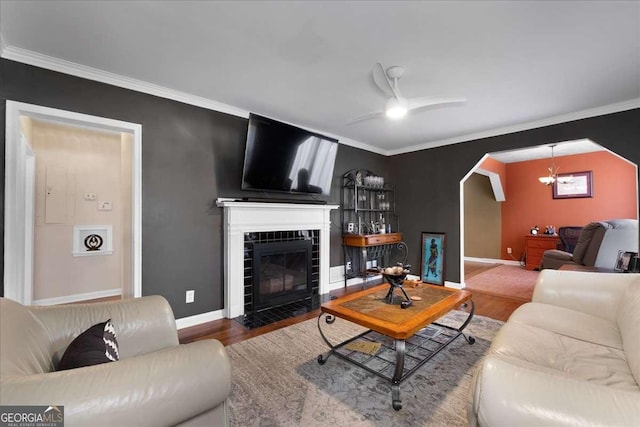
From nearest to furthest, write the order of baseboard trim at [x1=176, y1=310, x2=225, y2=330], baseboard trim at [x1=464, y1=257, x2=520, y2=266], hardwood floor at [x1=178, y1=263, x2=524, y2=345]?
hardwood floor at [x1=178, y1=263, x2=524, y2=345]
baseboard trim at [x1=176, y1=310, x2=225, y2=330]
baseboard trim at [x1=464, y1=257, x2=520, y2=266]

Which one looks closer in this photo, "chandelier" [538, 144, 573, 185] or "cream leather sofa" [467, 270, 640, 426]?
"cream leather sofa" [467, 270, 640, 426]

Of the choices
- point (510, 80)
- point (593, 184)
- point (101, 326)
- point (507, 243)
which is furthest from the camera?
point (507, 243)

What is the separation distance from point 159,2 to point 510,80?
2.94 m

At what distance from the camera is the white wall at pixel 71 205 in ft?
12.1

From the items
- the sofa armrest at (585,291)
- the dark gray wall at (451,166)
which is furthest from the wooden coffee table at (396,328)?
the dark gray wall at (451,166)

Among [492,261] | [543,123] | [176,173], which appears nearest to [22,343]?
[176,173]

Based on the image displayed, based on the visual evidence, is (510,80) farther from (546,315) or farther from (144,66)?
(144,66)

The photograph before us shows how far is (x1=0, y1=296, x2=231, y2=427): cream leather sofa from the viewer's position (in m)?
0.74

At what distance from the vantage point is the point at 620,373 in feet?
4.23

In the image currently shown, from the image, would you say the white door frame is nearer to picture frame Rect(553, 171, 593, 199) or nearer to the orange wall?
the orange wall

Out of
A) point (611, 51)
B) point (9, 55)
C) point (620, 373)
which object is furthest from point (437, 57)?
point (9, 55)

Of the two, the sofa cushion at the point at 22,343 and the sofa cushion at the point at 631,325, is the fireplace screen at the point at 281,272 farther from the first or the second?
the sofa cushion at the point at 631,325

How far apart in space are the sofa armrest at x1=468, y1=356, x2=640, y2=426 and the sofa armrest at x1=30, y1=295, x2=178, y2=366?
1.54 meters

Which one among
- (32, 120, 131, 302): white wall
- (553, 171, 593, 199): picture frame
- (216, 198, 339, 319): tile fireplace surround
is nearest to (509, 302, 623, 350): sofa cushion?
(216, 198, 339, 319): tile fireplace surround
